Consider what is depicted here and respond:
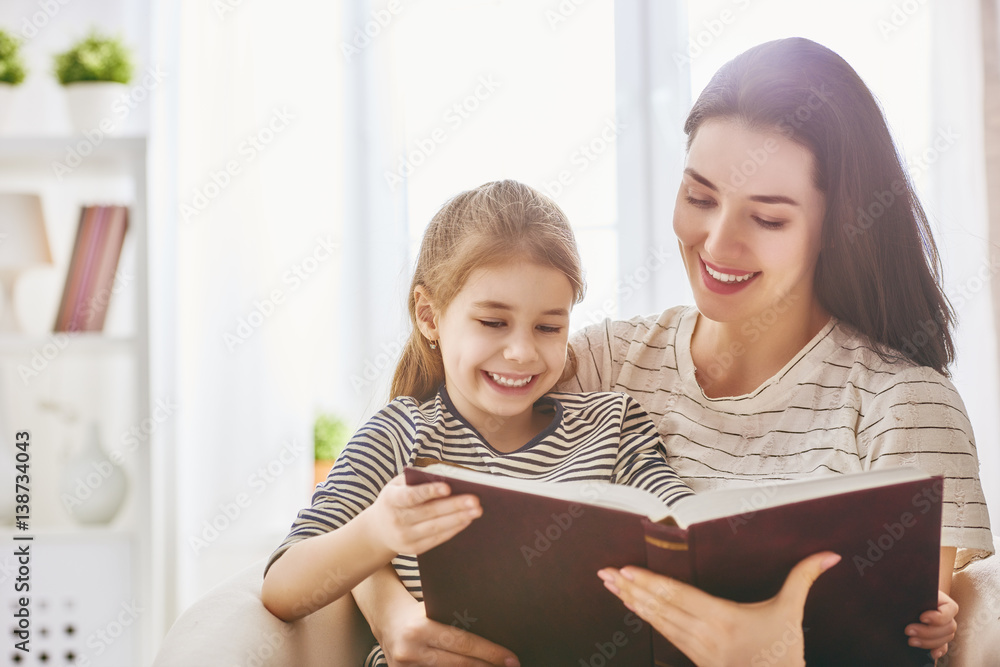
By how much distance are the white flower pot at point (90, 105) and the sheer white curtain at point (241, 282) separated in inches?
13.7

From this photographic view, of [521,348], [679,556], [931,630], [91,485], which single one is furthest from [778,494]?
[91,485]

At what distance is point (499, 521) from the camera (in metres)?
0.94

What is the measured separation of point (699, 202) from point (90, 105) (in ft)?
5.83

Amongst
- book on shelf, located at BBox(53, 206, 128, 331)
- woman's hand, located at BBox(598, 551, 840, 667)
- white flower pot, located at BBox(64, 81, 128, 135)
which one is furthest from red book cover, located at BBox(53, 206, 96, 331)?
woman's hand, located at BBox(598, 551, 840, 667)

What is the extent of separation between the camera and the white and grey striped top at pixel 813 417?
1.17 metres

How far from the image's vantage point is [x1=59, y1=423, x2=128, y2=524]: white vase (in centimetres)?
224

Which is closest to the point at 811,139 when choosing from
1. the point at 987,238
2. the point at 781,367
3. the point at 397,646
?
the point at 781,367

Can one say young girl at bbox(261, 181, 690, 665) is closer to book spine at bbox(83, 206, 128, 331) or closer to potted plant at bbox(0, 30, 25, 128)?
book spine at bbox(83, 206, 128, 331)

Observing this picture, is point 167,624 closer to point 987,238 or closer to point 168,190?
point 168,190

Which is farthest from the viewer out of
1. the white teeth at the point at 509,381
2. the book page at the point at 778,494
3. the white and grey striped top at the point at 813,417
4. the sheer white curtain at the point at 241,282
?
the sheer white curtain at the point at 241,282

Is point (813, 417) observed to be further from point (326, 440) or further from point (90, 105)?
point (90, 105)

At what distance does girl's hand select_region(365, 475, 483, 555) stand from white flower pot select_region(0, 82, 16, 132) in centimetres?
201

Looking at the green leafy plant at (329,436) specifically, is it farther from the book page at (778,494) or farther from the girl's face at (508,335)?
the book page at (778,494)

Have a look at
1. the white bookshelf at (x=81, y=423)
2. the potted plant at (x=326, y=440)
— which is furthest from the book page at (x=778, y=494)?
the potted plant at (x=326, y=440)
